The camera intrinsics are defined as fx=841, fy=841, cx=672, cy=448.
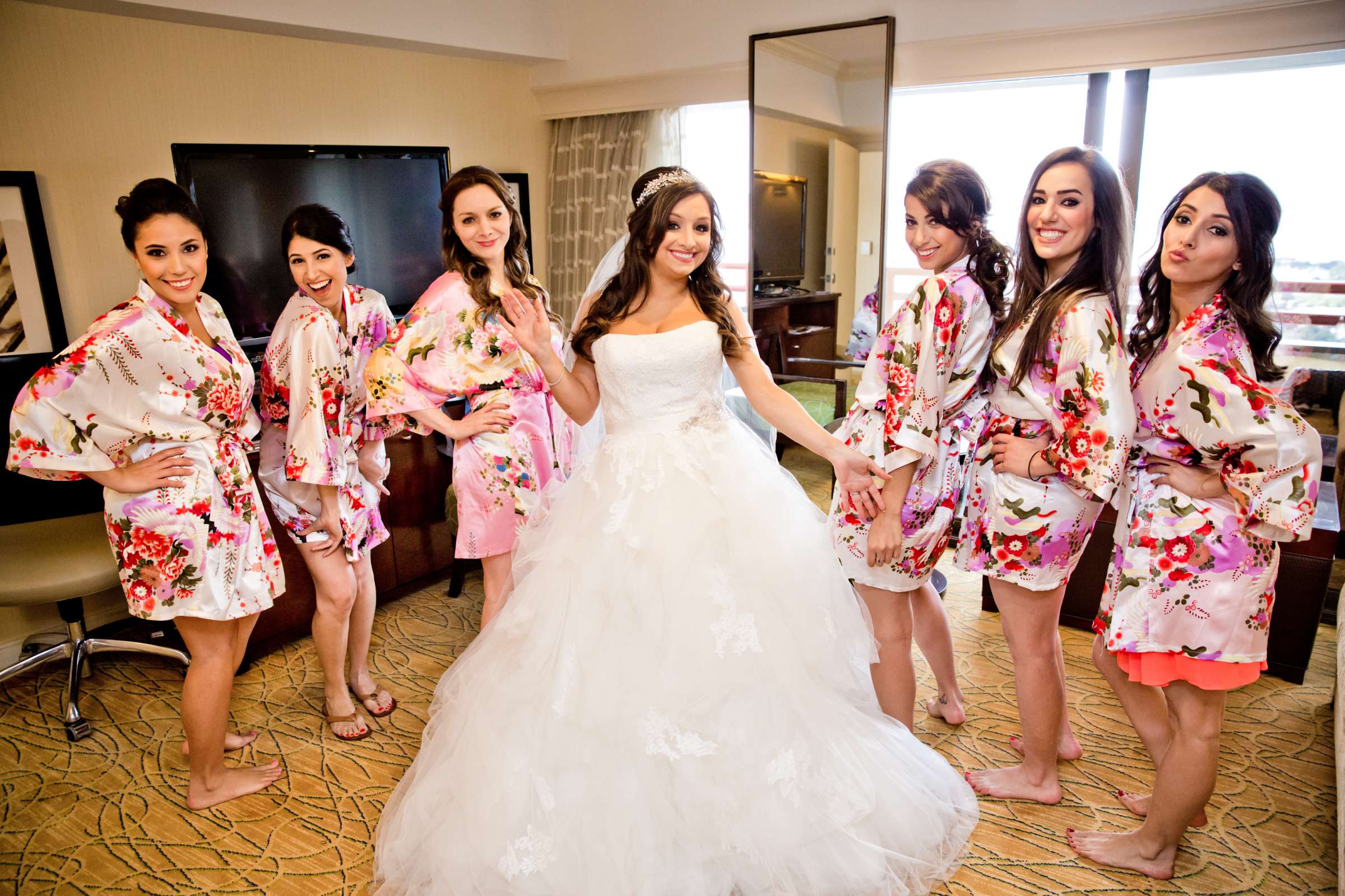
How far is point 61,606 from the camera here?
9.30 feet

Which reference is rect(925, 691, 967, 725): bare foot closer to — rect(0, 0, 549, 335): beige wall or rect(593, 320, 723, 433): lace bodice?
rect(593, 320, 723, 433): lace bodice

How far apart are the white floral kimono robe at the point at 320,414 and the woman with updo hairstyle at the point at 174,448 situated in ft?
0.45

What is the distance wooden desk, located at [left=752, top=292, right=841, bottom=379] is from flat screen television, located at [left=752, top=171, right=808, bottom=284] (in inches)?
4.6

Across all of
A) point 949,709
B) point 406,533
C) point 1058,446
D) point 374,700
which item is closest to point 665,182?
point 1058,446

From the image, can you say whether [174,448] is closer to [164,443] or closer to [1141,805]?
[164,443]

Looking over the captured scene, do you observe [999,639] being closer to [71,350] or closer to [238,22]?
[71,350]

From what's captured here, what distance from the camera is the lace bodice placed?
210cm

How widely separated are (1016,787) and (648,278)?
1674 mm

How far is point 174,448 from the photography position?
2.10 m

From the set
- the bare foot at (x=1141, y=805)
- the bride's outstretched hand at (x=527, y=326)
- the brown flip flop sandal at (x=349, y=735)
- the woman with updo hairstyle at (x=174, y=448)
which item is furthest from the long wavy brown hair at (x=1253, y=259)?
the brown flip flop sandal at (x=349, y=735)

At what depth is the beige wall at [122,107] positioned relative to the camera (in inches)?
120

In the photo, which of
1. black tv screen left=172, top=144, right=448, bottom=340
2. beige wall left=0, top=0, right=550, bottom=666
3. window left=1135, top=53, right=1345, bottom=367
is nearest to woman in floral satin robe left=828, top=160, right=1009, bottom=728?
window left=1135, top=53, right=1345, bottom=367

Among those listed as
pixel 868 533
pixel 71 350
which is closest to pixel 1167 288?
pixel 868 533

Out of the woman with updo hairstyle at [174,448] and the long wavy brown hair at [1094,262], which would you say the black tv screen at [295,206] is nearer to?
the woman with updo hairstyle at [174,448]
